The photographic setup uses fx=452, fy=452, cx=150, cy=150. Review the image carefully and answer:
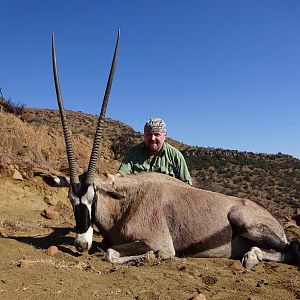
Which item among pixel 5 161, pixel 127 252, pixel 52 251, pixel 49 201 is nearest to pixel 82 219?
pixel 52 251

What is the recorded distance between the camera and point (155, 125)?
22.5ft

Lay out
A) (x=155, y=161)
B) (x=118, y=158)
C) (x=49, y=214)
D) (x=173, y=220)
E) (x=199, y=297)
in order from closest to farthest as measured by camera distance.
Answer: (x=199, y=297) → (x=173, y=220) → (x=155, y=161) → (x=49, y=214) → (x=118, y=158)

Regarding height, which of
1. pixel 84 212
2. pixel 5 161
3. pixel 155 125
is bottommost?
pixel 84 212

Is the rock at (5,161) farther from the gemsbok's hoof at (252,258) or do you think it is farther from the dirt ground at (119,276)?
the gemsbok's hoof at (252,258)

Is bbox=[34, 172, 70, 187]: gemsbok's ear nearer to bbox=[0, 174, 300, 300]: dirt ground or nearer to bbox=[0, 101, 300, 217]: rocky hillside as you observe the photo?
bbox=[0, 174, 300, 300]: dirt ground

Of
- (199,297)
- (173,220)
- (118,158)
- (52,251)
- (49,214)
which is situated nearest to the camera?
(199,297)

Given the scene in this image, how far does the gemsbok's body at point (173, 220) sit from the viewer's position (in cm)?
571

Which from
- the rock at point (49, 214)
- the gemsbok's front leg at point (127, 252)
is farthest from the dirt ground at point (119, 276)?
the rock at point (49, 214)

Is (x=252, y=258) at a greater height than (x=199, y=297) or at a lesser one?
greater

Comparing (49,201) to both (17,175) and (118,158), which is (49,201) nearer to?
(17,175)

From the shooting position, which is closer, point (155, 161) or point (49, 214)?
point (155, 161)

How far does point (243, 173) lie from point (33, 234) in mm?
33356

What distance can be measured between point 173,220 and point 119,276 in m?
1.68

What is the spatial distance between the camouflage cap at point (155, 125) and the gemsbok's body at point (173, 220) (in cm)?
94
